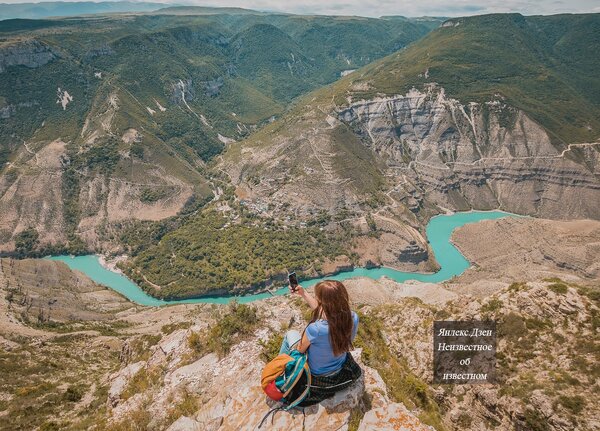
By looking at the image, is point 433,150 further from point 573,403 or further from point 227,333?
point 227,333

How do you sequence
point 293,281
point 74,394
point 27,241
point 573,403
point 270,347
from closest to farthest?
point 293,281 < point 270,347 < point 573,403 < point 74,394 < point 27,241

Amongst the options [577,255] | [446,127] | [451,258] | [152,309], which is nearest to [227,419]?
[152,309]

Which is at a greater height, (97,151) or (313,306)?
(313,306)

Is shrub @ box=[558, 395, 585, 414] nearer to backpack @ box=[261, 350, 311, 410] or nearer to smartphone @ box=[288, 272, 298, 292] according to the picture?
backpack @ box=[261, 350, 311, 410]

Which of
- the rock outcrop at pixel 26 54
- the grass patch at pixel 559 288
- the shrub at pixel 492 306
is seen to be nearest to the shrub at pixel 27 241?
the rock outcrop at pixel 26 54

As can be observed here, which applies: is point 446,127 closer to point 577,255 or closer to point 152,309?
point 577,255

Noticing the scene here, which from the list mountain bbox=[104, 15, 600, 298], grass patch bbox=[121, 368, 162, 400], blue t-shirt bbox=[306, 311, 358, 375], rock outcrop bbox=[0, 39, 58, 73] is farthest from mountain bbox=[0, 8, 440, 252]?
blue t-shirt bbox=[306, 311, 358, 375]

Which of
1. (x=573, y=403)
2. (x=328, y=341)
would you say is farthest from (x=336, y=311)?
(x=573, y=403)
